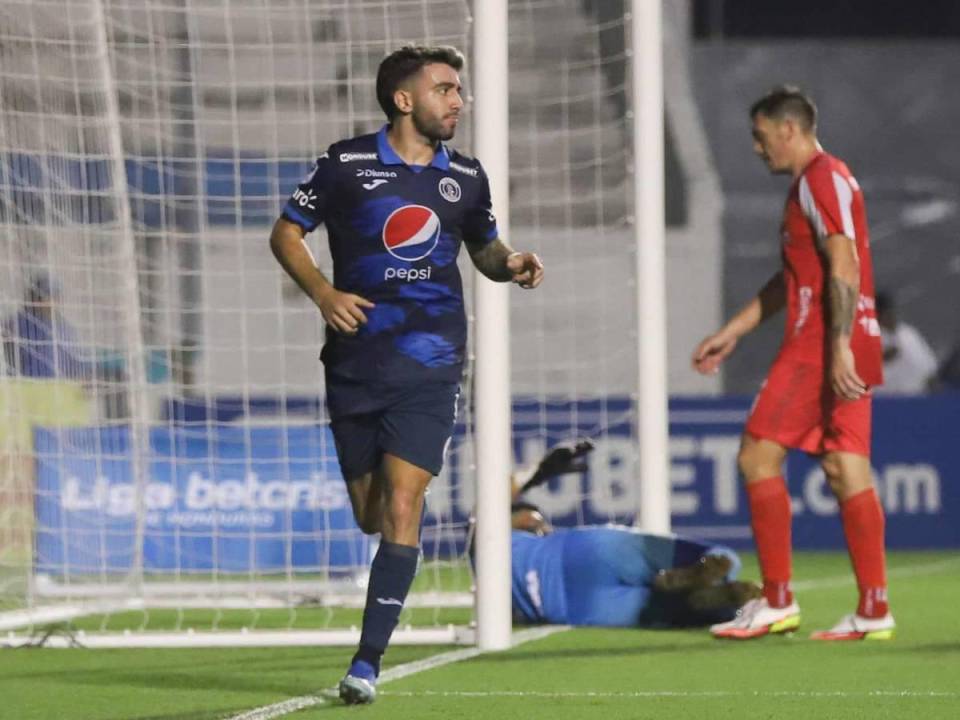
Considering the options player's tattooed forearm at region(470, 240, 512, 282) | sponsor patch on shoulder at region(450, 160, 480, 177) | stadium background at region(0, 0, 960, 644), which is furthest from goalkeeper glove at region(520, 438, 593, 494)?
sponsor patch on shoulder at region(450, 160, 480, 177)

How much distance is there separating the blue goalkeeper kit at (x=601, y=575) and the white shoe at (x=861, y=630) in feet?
2.55

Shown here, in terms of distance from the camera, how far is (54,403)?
31.6ft

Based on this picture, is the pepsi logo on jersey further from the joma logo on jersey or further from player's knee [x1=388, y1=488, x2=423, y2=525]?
player's knee [x1=388, y1=488, x2=423, y2=525]

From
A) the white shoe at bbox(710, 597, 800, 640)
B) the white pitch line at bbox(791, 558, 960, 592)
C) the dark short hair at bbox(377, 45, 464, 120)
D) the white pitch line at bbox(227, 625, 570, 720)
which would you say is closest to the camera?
the white pitch line at bbox(227, 625, 570, 720)

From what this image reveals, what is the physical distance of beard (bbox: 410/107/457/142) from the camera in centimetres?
645

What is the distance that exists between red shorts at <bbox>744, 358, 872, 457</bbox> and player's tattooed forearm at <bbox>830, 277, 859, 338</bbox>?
291mm

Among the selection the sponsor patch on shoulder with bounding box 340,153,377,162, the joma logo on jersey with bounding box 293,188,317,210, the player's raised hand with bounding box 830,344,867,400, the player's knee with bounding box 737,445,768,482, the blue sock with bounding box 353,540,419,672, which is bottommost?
the blue sock with bounding box 353,540,419,672

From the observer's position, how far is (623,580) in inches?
352

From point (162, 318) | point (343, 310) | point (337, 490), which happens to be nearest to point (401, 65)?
point (343, 310)

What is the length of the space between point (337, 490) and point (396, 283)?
4.35 m

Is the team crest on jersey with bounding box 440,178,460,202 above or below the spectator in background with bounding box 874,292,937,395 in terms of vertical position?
above

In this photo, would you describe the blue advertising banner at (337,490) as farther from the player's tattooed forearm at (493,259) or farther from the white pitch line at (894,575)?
the player's tattooed forearm at (493,259)

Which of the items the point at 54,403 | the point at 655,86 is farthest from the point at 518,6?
the point at 54,403

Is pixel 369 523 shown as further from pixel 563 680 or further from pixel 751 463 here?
pixel 751 463
